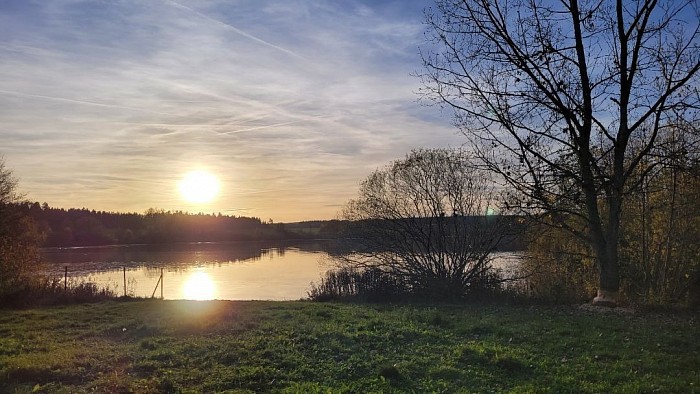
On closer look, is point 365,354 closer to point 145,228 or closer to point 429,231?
point 429,231

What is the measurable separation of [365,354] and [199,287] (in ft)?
86.8

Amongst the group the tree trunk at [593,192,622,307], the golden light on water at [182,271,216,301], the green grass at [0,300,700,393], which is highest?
the tree trunk at [593,192,622,307]

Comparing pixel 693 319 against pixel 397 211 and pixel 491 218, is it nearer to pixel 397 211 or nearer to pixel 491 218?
pixel 491 218

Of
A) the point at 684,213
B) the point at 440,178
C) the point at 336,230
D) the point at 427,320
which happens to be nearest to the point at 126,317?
the point at 427,320

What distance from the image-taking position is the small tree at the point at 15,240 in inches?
955

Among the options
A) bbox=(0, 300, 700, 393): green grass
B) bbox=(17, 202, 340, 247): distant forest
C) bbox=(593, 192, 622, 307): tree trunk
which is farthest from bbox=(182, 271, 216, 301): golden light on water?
bbox=(17, 202, 340, 247): distant forest

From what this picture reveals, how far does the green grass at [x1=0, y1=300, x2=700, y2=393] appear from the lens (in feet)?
21.6

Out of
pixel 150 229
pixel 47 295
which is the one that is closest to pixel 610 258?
pixel 47 295

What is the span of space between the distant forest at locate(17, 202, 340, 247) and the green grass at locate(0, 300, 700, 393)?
6720cm

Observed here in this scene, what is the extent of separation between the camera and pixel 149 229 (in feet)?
314

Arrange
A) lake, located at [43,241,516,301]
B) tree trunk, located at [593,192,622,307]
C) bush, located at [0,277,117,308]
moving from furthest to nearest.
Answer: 1. lake, located at [43,241,516,301]
2. bush, located at [0,277,117,308]
3. tree trunk, located at [593,192,622,307]

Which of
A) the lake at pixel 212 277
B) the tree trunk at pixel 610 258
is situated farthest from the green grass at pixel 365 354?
the lake at pixel 212 277

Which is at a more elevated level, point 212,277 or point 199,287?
point 212,277

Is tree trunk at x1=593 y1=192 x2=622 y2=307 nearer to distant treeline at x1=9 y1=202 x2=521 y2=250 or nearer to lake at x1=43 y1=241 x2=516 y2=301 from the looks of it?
lake at x1=43 y1=241 x2=516 y2=301
